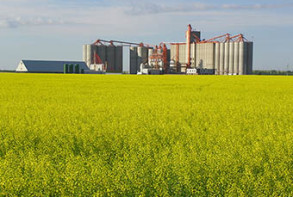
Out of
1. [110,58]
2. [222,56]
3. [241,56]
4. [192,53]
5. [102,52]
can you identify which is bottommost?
[110,58]

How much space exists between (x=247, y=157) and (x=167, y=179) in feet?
5.04

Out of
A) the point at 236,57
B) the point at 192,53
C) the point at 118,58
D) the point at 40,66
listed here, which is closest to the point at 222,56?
the point at 236,57

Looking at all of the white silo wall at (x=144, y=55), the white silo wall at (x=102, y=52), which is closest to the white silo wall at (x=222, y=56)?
the white silo wall at (x=144, y=55)

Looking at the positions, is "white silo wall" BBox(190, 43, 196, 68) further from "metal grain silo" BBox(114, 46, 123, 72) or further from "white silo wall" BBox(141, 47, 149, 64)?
"metal grain silo" BBox(114, 46, 123, 72)

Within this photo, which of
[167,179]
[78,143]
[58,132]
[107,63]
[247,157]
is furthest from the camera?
[107,63]

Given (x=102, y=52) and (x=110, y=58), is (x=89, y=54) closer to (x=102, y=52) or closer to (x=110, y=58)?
(x=102, y=52)

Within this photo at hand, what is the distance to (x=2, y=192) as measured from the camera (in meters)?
4.11

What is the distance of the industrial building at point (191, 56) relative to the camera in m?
153

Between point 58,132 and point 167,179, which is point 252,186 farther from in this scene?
point 58,132

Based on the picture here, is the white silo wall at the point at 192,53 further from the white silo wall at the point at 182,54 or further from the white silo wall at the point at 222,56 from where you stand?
the white silo wall at the point at 222,56

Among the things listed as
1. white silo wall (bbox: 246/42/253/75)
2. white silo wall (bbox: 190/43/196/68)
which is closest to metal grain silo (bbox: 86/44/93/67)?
white silo wall (bbox: 190/43/196/68)

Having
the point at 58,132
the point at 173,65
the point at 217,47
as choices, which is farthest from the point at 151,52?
the point at 58,132

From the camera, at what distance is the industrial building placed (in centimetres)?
15262

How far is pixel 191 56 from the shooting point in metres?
162
